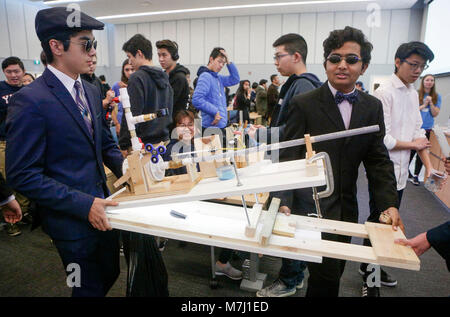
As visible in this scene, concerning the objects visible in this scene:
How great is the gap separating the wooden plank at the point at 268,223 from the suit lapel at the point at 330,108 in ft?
1.75

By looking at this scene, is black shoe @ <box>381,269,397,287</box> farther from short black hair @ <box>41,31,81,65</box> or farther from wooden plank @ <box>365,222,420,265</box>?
short black hair @ <box>41,31,81,65</box>

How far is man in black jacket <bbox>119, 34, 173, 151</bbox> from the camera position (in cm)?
254

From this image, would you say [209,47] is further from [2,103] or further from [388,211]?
[388,211]

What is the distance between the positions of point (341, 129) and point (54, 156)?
1.47 m

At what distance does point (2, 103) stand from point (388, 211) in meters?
4.11

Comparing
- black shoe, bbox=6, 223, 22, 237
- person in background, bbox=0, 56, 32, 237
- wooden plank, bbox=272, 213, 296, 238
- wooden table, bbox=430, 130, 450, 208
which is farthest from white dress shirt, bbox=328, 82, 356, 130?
black shoe, bbox=6, 223, 22, 237

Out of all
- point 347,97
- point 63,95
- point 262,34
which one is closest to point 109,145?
point 63,95

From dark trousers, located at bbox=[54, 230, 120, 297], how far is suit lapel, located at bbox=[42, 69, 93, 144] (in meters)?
0.59

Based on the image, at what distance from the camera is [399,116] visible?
7.57ft

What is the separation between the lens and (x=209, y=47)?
13.2m

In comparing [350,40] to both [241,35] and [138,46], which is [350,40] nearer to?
[138,46]

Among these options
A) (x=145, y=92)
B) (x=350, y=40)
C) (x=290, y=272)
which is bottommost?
(x=290, y=272)

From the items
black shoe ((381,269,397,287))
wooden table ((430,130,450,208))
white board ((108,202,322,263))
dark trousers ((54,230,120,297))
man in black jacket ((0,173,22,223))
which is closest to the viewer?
white board ((108,202,322,263))
